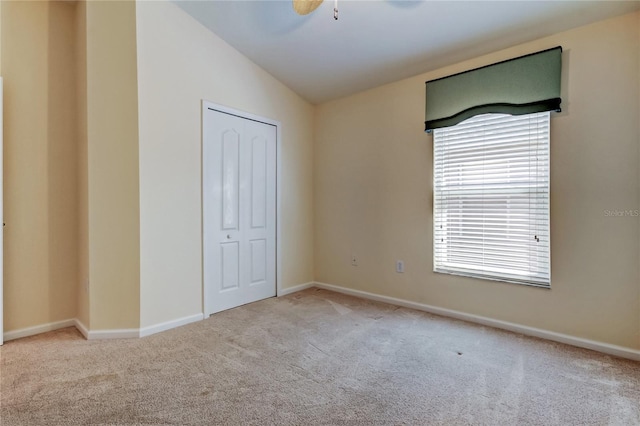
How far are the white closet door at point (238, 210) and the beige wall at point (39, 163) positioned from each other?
1.19 metres

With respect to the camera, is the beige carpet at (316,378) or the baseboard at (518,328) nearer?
the beige carpet at (316,378)

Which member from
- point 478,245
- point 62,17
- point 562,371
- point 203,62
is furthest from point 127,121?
point 562,371

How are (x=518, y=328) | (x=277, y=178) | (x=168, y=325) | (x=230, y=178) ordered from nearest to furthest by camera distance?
1. (x=518, y=328)
2. (x=168, y=325)
3. (x=230, y=178)
4. (x=277, y=178)

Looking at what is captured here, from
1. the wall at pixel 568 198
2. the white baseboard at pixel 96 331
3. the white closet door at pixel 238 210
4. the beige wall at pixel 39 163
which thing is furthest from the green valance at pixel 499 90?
the beige wall at pixel 39 163

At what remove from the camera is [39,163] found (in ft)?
9.16

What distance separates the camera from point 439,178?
10.6 feet

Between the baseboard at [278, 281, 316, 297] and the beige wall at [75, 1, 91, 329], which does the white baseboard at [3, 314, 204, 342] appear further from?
the baseboard at [278, 281, 316, 297]

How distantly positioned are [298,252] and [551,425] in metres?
3.01

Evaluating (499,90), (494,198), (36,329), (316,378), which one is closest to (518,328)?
(494,198)

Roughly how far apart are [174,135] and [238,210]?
988 millimetres

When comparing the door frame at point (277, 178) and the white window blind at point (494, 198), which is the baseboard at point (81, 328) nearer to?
the door frame at point (277, 178)

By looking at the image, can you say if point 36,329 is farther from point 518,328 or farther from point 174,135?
point 518,328

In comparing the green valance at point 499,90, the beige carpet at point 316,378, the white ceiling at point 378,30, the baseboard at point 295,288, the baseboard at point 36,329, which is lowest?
the beige carpet at point 316,378

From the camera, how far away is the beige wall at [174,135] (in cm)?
275
